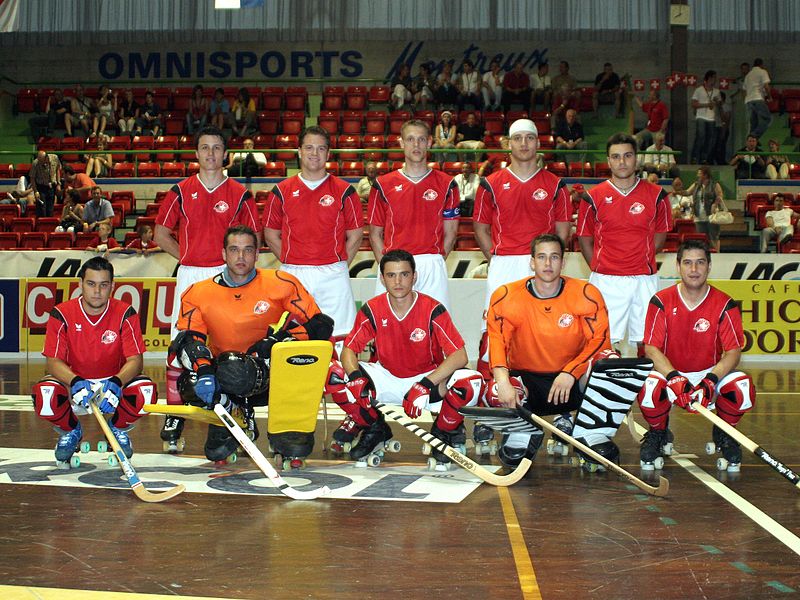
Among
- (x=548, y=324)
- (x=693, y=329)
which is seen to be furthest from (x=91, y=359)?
(x=693, y=329)

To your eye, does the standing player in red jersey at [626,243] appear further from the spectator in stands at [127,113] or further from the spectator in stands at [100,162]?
the spectator in stands at [127,113]

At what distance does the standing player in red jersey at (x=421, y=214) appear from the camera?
7.62m

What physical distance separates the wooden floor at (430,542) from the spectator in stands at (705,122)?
14.6m

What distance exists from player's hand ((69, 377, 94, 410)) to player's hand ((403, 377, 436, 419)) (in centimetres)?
183

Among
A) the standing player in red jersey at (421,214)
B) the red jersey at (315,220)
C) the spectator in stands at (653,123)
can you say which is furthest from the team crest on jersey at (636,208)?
the spectator in stands at (653,123)

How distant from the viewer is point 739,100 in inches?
867

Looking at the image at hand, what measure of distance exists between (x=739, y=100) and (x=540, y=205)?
15951 millimetres

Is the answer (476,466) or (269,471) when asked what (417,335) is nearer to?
(476,466)

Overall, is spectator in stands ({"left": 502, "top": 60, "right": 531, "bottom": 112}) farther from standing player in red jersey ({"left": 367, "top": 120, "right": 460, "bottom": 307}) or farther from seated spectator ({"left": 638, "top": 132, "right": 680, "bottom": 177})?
standing player in red jersey ({"left": 367, "top": 120, "right": 460, "bottom": 307})

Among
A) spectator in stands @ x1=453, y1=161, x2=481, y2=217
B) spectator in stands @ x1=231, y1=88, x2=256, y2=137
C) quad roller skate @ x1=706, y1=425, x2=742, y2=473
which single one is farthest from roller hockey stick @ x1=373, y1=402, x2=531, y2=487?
spectator in stands @ x1=231, y1=88, x2=256, y2=137

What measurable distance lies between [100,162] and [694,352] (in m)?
14.8

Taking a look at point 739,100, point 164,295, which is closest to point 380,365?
point 164,295

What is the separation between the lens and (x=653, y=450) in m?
6.36

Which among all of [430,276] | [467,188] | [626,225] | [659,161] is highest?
[659,161]
